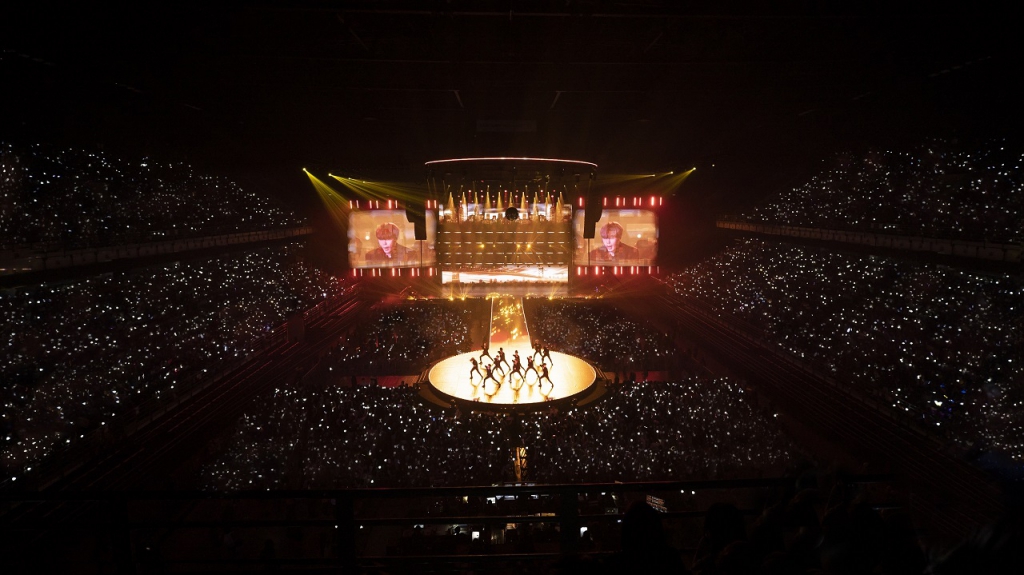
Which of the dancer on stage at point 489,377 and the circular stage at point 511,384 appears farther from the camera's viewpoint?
the dancer on stage at point 489,377

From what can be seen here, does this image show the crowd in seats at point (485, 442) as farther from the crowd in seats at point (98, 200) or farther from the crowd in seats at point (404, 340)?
the crowd in seats at point (98, 200)

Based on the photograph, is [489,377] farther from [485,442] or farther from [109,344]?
[109,344]

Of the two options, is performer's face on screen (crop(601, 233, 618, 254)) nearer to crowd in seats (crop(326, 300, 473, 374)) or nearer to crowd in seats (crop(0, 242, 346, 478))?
crowd in seats (crop(326, 300, 473, 374))

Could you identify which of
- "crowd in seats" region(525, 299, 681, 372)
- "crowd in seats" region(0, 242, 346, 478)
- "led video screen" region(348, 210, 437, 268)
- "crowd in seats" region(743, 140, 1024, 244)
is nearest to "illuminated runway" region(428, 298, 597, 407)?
"crowd in seats" region(525, 299, 681, 372)

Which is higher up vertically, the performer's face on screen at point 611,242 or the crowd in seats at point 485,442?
the performer's face on screen at point 611,242

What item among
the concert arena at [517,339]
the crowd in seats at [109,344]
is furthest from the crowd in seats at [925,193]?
the crowd in seats at [109,344]

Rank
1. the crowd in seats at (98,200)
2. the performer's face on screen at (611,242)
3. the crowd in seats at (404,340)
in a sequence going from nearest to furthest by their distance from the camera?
the crowd in seats at (98,200)
the crowd in seats at (404,340)
the performer's face on screen at (611,242)

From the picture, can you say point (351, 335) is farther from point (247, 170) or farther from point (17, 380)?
point (17, 380)

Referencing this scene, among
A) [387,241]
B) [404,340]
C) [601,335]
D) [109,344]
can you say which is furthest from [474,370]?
[109,344]

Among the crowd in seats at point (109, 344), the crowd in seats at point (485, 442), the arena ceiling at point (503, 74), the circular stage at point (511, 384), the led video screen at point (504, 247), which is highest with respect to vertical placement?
the arena ceiling at point (503, 74)

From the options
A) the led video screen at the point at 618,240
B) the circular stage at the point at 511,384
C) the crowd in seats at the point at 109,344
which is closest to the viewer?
the crowd in seats at the point at 109,344
